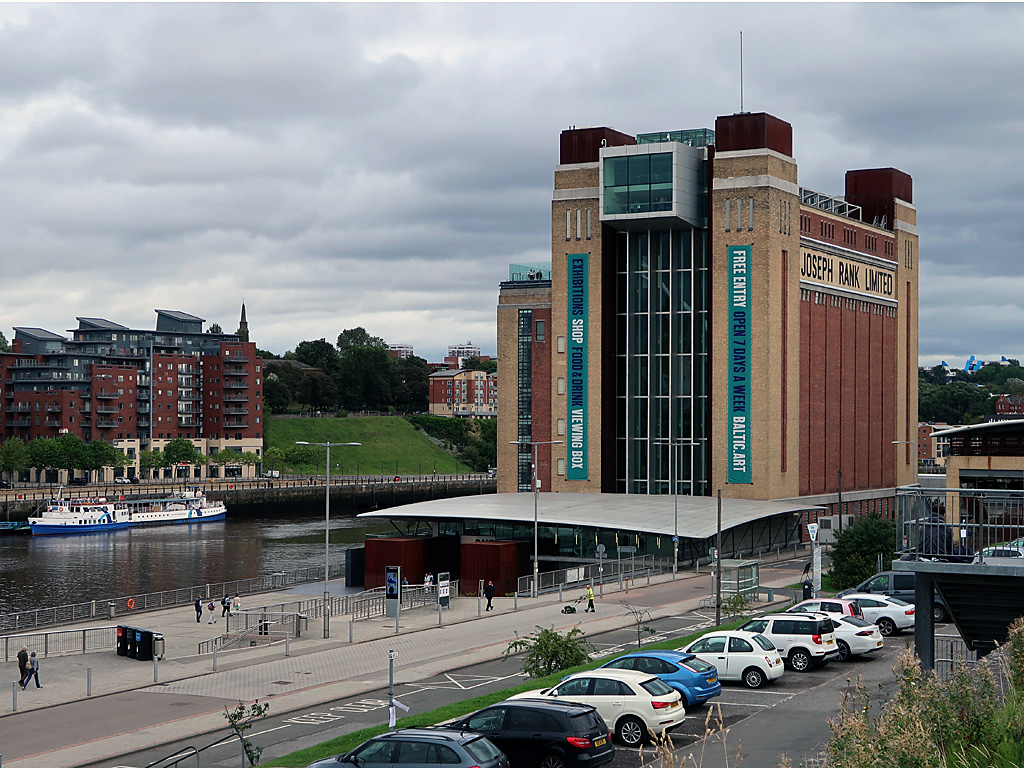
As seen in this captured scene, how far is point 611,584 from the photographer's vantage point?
66.5 m

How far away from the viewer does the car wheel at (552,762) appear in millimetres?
24109

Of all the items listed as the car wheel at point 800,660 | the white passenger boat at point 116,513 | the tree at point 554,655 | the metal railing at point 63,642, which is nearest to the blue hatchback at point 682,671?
the tree at point 554,655

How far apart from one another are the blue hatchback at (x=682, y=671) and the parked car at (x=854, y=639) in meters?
8.34

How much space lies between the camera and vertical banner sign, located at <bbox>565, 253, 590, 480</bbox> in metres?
94.8

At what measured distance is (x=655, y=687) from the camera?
2766 centimetres

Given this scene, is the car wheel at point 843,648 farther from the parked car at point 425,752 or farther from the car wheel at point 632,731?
the parked car at point 425,752

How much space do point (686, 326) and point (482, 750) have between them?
244ft

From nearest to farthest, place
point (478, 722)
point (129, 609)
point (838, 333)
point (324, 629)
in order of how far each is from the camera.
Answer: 1. point (478, 722)
2. point (324, 629)
3. point (129, 609)
4. point (838, 333)

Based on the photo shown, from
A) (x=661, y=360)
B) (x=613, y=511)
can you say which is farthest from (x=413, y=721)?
(x=661, y=360)

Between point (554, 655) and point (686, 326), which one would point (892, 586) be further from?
point (686, 326)

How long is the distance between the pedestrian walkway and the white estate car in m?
11.1

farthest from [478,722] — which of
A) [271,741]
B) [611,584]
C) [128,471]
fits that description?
[128,471]

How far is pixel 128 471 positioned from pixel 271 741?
530 feet

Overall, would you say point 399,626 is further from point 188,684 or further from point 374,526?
point 374,526
